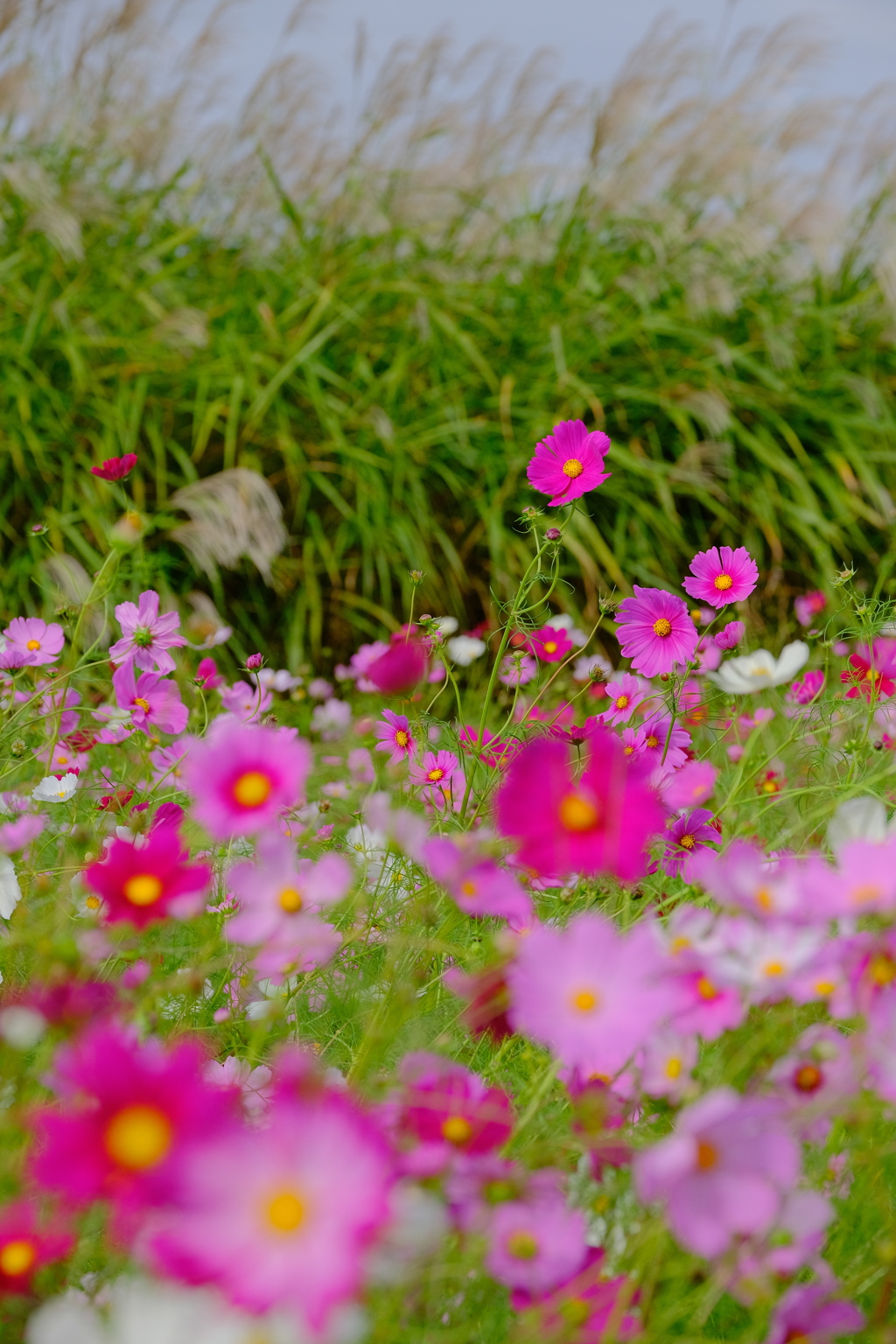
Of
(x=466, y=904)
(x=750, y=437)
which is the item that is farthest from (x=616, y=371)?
(x=466, y=904)

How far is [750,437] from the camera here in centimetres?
269

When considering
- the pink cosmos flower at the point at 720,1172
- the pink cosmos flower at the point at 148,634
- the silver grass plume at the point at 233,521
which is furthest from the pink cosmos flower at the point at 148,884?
the silver grass plume at the point at 233,521

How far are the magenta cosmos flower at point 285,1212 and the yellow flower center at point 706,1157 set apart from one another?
0.38 ft

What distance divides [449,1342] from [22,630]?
2.97 feet

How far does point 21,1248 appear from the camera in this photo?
0.40 metres

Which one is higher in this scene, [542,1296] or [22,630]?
[542,1296]

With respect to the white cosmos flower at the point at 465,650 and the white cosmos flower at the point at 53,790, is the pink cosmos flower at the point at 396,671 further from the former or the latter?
the white cosmos flower at the point at 465,650

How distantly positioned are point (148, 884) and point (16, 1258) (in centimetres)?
16

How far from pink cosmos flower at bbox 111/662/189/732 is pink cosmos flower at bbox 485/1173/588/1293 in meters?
0.65

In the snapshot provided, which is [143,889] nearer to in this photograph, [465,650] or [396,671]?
[396,671]

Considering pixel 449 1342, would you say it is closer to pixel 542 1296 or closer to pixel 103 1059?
pixel 542 1296

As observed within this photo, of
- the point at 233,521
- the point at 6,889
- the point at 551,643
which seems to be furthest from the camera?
the point at 233,521

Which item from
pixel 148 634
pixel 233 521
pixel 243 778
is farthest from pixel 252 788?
pixel 233 521

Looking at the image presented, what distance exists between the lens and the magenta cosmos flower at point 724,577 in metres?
0.90
